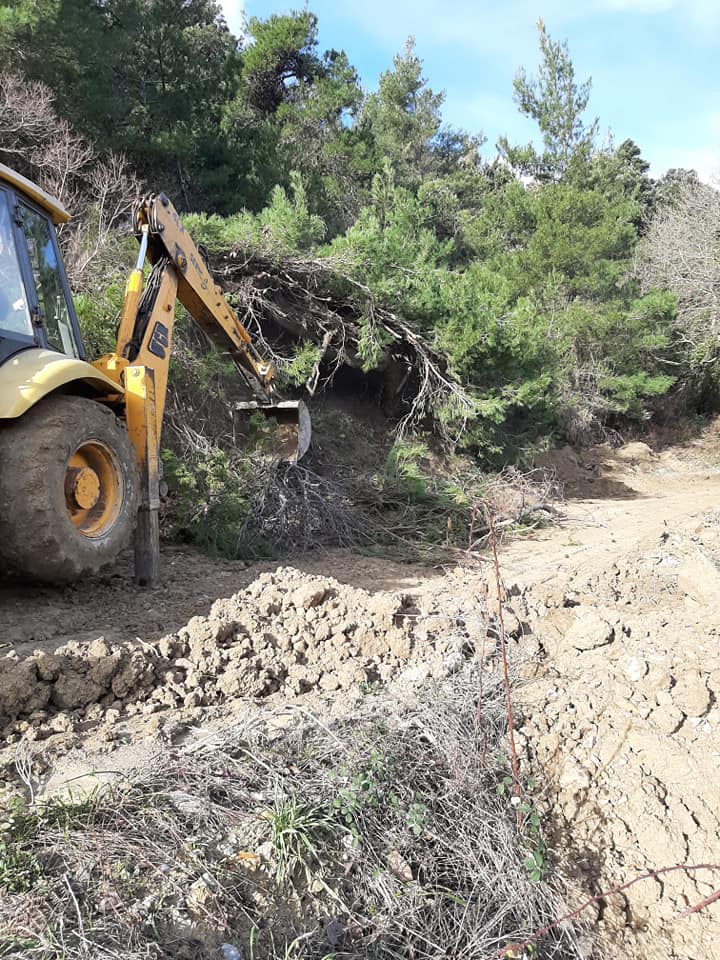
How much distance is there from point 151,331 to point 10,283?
1.12m

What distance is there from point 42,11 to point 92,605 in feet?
32.0

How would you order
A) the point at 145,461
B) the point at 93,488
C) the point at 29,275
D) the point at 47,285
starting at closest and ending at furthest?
the point at 29,275 → the point at 93,488 → the point at 47,285 → the point at 145,461

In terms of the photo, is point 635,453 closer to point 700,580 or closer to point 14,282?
point 700,580

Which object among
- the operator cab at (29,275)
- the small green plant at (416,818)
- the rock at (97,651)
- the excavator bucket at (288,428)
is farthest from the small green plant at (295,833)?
the excavator bucket at (288,428)

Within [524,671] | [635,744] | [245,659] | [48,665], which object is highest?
[48,665]

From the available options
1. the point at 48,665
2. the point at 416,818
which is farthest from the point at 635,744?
the point at 48,665

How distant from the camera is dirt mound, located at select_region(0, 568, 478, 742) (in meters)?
2.75

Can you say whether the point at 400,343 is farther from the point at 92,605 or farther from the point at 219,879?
the point at 219,879

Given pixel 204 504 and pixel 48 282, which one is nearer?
pixel 48 282

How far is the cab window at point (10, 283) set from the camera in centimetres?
378

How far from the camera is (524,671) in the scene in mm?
3336

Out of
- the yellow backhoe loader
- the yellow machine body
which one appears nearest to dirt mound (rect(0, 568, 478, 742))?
the yellow backhoe loader

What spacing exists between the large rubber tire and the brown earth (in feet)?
1.29

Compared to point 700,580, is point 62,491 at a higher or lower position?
higher
